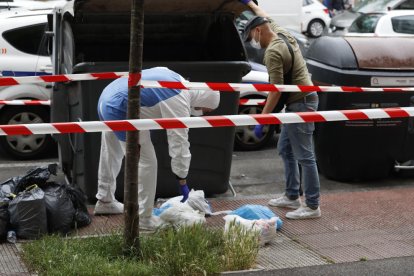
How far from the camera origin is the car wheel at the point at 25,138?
9344 mm

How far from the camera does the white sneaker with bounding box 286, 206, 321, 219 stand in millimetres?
6965

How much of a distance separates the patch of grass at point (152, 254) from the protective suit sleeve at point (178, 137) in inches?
29.2

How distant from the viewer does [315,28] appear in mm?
25156

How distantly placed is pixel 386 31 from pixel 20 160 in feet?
32.8

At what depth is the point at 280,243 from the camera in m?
6.27

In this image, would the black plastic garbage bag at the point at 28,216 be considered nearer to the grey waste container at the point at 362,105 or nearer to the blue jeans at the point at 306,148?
the blue jeans at the point at 306,148

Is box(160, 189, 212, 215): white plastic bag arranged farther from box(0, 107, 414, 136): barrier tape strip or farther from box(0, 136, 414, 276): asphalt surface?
box(0, 107, 414, 136): barrier tape strip

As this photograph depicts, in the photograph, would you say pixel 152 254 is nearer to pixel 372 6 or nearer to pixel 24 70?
pixel 24 70

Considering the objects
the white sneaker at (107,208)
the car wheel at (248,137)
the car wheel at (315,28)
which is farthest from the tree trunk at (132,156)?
the car wheel at (315,28)

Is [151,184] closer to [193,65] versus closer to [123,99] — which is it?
[123,99]

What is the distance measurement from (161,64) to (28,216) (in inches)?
73.3

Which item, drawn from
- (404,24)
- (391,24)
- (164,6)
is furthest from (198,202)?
(391,24)

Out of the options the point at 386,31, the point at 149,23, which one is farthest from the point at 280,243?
the point at 386,31

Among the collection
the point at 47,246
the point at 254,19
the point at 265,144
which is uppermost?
the point at 254,19
